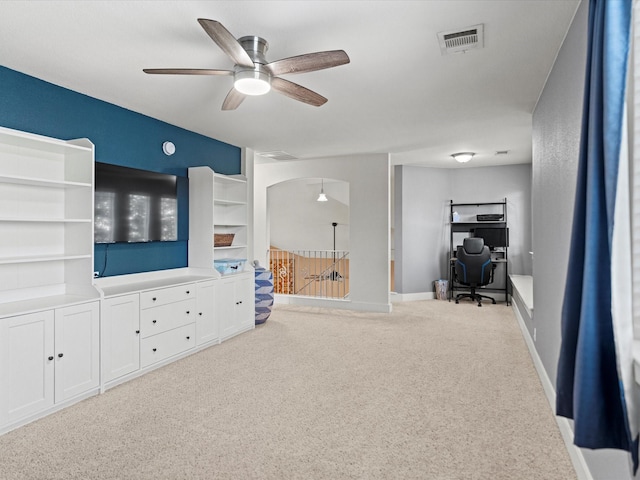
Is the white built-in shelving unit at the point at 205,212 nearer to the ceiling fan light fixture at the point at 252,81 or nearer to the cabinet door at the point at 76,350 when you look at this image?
the cabinet door at the point at 76,350

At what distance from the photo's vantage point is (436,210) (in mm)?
7609

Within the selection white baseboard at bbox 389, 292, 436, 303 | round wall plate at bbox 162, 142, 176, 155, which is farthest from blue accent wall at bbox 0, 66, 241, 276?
white baseboard at bbox 389, 292, 436, 303

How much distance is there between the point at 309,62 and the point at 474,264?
17.2ft

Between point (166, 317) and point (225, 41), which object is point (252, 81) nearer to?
point (225, 41)

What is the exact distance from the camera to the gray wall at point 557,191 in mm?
2104

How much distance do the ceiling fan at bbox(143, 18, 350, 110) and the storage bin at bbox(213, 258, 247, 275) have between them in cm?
239

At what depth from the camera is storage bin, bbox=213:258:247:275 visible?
15.8 ft

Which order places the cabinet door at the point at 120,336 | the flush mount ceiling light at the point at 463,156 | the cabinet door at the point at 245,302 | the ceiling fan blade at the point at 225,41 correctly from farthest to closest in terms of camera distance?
1. the flush mount ceiling light at the point at 463,156
2. the cabinet door at the point at 245,302
3. the cabinet door at the point at 120,336
4. the ceiling fan blade at the point at 225,41

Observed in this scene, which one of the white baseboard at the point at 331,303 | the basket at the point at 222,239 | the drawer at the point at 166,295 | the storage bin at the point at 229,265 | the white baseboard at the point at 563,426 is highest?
the basket at the point at 222,239

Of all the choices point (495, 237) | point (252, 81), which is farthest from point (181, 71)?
point (495, 237)

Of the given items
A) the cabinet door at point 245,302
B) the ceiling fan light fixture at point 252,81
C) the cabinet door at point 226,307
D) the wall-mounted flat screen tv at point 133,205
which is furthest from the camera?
the cabinet door at point 245,302

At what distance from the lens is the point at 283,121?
4.42 metres

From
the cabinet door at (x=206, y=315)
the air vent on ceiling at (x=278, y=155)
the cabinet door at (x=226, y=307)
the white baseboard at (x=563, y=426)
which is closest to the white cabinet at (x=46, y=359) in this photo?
the cabinet door at (x=206, y=315)

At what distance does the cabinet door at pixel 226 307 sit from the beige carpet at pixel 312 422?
13.9 inches
